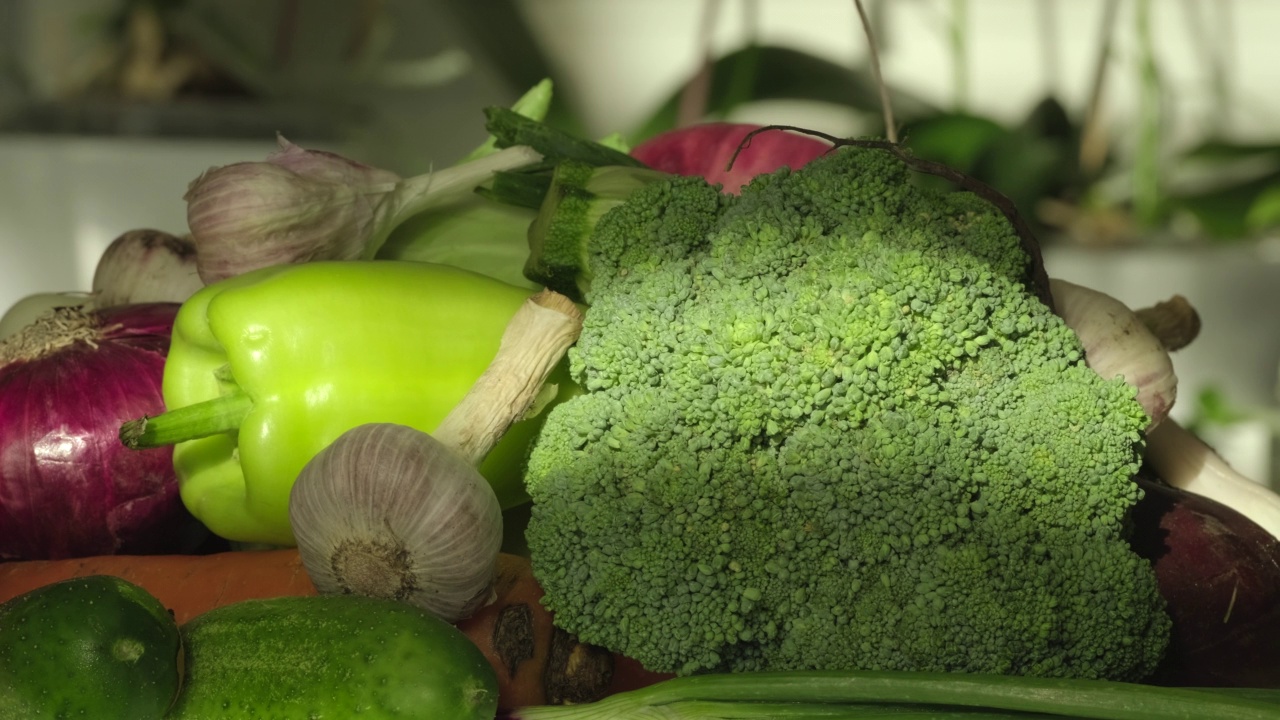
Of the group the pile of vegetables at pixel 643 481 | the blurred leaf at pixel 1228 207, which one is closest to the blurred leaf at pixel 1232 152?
the blurred leaf at pixel 1228 207

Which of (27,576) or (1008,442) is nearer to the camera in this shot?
(1008,442)

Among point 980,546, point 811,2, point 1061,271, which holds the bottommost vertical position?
point 980,546

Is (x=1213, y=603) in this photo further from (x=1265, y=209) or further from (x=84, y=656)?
(x=1265, y=209)

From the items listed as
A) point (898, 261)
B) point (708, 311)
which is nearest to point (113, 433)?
point (708, 311)

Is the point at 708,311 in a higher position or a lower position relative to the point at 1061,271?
lower

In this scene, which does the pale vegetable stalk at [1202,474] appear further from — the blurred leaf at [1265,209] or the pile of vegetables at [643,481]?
the blurred leaf at [1265,209]

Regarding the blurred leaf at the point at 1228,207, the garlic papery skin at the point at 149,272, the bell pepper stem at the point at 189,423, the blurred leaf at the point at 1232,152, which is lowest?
the bell pepper stem at the point at 189,423

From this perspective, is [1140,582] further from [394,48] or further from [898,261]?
[394,48]

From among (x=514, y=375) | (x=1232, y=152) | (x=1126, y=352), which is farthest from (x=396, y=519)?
(x=1232, y=152)
